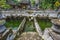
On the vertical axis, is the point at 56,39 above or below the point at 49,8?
above

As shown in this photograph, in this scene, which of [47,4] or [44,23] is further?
[47,4]

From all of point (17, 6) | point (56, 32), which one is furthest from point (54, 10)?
point (56, 32)

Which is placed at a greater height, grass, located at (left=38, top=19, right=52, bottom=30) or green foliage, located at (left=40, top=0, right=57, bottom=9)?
green foliage, located at (left=40, top=0, right=57, bottom=9)

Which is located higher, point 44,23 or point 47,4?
point 47,4

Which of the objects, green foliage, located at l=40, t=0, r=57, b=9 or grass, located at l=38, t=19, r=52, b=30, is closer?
grass, located at l=38, t=19, r=52, b=30

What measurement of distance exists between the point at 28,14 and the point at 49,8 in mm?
2212

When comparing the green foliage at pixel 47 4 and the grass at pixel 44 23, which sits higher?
the green foliage at pixel 47 4

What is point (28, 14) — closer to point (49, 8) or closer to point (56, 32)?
point (49, 8)

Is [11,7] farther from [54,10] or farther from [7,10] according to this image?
[54,10]

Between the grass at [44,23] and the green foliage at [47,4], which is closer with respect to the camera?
the grass at [44,23]

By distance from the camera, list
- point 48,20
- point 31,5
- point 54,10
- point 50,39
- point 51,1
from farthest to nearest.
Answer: point 31,5
point 51,1
point 54,10
point 48,20
point 50,39

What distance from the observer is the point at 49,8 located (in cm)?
1121

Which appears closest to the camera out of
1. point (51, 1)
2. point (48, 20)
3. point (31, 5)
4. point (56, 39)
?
point (56, 39)

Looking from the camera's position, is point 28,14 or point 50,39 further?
point 28,14
